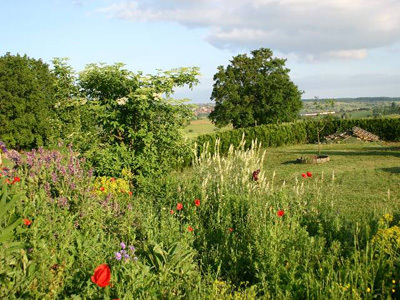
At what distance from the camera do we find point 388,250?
12.8 ft

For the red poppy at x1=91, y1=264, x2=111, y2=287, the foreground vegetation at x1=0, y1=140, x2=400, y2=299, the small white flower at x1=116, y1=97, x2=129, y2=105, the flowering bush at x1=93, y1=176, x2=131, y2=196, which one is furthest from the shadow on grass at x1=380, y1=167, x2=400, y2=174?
the red poppy at x1=91, y1=264, x2=111, y2=287

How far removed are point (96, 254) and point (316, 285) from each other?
2065 mm

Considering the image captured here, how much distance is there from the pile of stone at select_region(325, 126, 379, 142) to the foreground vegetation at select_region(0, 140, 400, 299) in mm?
21864

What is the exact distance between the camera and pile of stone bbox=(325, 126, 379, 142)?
26.5m

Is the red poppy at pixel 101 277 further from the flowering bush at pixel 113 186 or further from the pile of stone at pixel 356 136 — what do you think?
the pile of stone at pixel 356 136

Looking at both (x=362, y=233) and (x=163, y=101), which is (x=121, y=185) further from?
(x=362, y=233)

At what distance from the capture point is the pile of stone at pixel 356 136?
86.9 feet

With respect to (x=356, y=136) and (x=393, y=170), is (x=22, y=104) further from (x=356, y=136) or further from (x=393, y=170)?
(x=393, y=170)

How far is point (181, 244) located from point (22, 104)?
32.4m

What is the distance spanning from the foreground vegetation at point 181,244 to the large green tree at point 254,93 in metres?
26.5

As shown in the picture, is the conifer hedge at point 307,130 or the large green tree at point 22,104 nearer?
the conifer hedge at point 307,130

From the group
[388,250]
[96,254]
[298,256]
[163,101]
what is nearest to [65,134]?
[163,101]

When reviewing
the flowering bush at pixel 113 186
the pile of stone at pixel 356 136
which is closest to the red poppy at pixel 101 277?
the flowering bush at pixel 113 186

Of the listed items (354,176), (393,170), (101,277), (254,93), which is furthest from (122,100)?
(254,93)
